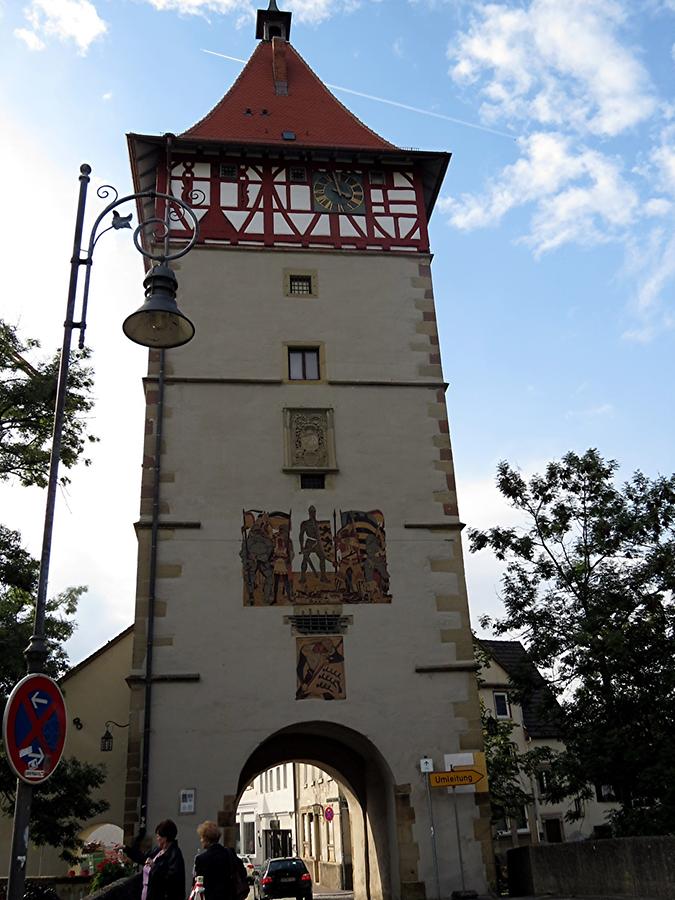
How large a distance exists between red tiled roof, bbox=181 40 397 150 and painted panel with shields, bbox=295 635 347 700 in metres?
9.22

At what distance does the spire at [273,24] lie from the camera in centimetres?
2322

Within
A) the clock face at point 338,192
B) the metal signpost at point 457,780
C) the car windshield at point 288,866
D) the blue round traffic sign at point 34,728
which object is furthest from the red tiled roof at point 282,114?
the car windshield at point 288,866

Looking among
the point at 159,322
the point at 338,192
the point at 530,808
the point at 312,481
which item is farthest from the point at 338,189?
the point at 530,808

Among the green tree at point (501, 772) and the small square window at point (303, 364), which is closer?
the small square window at point (303, 364)

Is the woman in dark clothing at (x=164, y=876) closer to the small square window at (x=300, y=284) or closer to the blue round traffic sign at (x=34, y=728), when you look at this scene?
the blue round traffic sign at (x=34, y=728)

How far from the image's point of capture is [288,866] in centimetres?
1944

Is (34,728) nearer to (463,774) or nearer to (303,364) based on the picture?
(463,774)

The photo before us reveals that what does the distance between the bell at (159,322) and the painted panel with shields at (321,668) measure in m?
6.57

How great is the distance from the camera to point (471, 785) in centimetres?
1285

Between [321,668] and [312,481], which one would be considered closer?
[321,668]

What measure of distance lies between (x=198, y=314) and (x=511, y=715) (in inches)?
768

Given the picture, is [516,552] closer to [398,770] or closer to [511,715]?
[398,770]

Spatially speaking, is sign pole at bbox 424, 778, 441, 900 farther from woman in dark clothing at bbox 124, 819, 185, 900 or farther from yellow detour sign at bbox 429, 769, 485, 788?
woman in dark clothing at bbox 124, 819, 185, 900

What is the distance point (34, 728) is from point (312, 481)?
9221 mm
